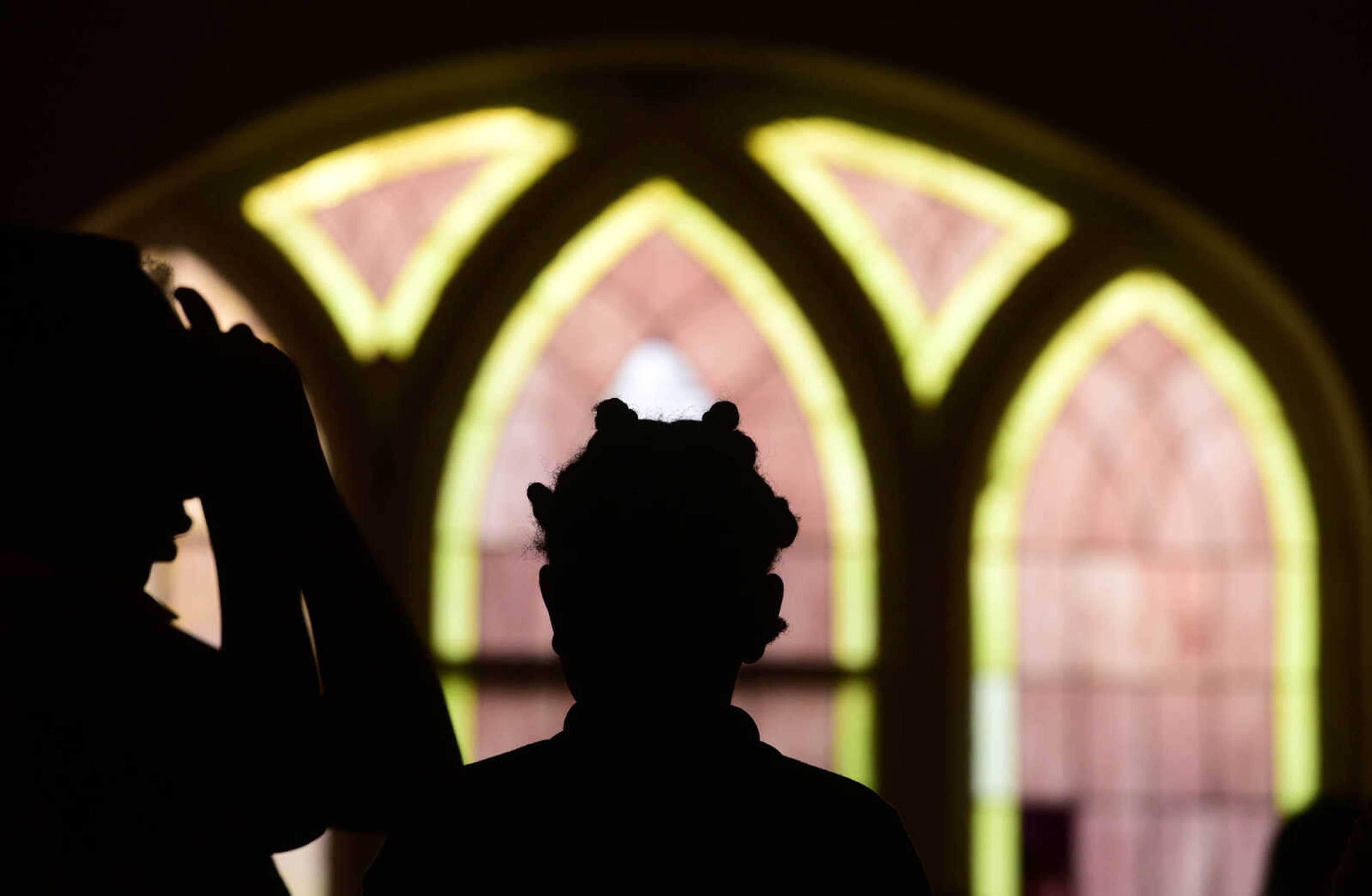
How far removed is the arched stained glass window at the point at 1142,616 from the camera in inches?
139

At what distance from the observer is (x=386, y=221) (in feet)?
11.8

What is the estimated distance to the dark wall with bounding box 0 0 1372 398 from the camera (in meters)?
3.38

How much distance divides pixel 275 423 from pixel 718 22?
9.26ft

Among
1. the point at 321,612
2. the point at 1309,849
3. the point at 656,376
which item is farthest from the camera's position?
the point at 656,376

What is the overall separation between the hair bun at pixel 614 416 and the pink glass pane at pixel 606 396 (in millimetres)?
2558

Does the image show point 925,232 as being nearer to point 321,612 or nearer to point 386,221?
point 386,221

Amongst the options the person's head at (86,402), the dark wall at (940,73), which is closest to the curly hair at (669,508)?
the person's head at (86,402)

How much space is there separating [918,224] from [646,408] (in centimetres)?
80

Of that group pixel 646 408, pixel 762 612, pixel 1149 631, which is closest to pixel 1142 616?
pixel 1149 631

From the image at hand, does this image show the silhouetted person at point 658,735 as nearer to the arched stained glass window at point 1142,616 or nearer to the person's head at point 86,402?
the person's head at point 86,402

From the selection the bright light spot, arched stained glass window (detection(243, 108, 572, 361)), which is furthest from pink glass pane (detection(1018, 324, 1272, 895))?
arched stained glass window (detection(243, 108, 572, 361))

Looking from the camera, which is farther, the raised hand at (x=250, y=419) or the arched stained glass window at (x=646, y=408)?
the arched stained glass window at (x=646, y=408)

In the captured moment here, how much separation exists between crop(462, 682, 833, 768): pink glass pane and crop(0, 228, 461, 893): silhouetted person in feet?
8.79

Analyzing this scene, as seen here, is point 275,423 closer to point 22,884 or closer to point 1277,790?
point 22,884
